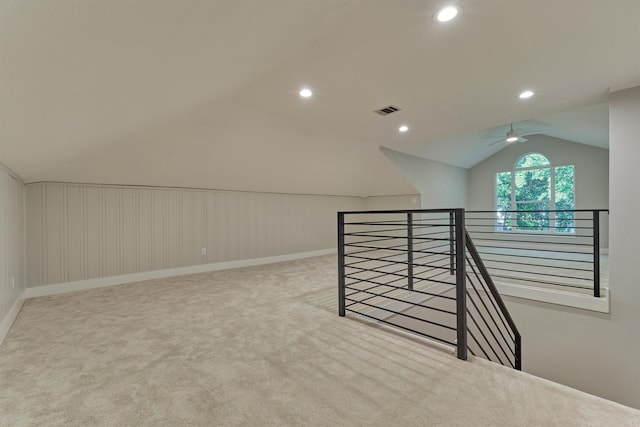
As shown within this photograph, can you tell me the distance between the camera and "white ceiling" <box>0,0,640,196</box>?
4.27 feet

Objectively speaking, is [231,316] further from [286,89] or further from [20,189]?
[20,189]

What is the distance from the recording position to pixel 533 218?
7293 millimetres

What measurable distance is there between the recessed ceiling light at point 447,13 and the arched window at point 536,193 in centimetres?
610

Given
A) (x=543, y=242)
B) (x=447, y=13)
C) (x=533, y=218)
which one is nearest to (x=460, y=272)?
(x=447, y=13)

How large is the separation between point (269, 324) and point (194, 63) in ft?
7.03

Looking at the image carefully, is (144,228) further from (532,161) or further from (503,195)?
(532,161)

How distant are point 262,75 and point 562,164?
751cm

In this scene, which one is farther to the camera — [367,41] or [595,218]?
[595,218]

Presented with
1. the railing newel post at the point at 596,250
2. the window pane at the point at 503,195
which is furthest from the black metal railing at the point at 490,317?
the window pane at the point at 503,195

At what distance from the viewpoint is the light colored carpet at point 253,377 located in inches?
56.4

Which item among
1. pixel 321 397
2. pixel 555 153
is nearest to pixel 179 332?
pixel 321 397

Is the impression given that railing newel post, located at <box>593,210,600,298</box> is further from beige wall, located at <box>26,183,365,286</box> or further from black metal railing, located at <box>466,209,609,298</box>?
beige wall, located at <box>26,183,365,286</box>

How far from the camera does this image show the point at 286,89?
3.13 metres

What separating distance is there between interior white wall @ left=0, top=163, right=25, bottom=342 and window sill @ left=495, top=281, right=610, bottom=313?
18.0 ft
